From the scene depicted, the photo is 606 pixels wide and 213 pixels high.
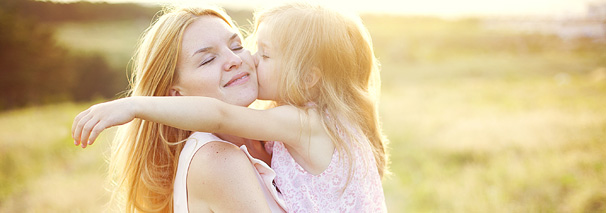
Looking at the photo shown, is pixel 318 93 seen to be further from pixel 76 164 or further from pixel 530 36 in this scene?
pixel 530 36

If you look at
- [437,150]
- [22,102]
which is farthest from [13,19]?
[437,150]

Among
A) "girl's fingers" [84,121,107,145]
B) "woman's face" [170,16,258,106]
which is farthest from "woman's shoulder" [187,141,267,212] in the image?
"girl's fingers" [84,121,107,145]

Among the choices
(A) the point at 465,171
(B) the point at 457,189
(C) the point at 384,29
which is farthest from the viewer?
(C) the point at 384,29

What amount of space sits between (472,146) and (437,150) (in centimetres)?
57

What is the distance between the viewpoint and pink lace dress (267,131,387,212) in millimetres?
2314

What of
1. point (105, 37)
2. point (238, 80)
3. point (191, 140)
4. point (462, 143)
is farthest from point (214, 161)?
point (105, 37)

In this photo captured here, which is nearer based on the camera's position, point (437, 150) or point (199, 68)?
point (199, 68)

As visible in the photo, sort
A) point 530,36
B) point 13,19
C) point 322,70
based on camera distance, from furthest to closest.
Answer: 1. point 530,36
2. point 13,19
3. point 322,70

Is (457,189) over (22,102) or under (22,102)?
over

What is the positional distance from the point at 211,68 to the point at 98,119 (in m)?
0.73

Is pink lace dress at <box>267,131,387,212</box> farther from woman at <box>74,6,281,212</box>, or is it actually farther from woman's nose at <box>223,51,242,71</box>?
woman's nose at <box>223,51,242,71</box>

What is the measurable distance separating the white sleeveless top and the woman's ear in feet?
1.73

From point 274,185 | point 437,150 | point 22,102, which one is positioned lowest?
point 22,102

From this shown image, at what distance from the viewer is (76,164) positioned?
7.34m
